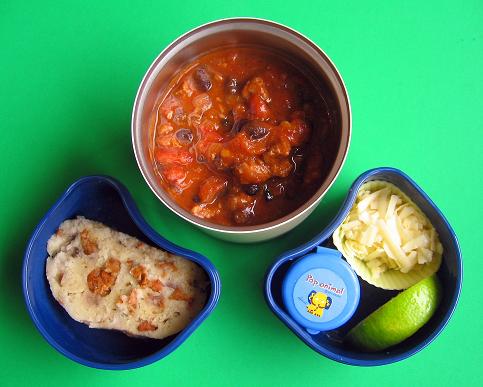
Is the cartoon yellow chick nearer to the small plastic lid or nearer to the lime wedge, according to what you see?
the small plastic lid

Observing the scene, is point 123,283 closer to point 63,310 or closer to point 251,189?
point 63,310

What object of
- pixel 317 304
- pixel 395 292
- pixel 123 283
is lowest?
pixel 123 283

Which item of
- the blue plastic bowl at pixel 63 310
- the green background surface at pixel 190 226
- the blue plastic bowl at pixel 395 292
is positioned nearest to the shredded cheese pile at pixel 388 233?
the blue plastic bowl at pixel 395 292

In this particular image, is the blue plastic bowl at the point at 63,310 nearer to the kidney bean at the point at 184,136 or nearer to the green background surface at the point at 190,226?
the green background surface at the point at 190,226

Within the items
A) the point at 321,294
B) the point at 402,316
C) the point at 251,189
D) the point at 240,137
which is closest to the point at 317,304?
the point at 321,294

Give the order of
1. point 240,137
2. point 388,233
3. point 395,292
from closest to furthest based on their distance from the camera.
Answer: point 240,137 → point 388,233 → point 395,292

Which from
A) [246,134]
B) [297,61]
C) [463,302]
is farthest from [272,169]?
[463,302]

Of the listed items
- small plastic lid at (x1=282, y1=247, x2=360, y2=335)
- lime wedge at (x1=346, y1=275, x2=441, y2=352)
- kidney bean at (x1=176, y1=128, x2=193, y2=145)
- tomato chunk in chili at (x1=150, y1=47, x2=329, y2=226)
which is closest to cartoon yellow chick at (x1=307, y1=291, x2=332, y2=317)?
small plastic lid at (x1=282, y1=247, x2=360, y2=335)
